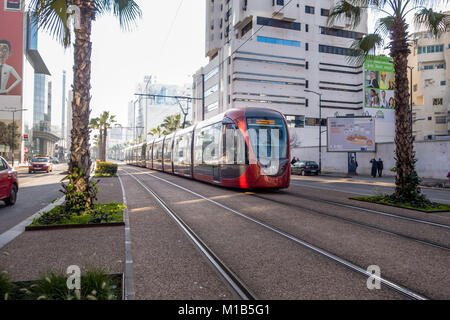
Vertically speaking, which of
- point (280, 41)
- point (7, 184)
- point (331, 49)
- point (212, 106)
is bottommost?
point (7, 184)

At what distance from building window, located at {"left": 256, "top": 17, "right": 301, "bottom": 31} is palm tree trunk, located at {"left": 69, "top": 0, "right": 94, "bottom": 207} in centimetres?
5795

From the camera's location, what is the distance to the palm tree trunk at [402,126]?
1061 cm

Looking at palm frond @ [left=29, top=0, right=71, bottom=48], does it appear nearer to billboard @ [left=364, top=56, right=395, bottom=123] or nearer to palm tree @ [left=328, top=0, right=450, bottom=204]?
palm tree @ [left=328, top=0, right=450, bottom=204]

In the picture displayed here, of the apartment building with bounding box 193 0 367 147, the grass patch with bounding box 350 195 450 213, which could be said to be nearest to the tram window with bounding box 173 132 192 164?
the grass patch with bounding box 350 195 450 213

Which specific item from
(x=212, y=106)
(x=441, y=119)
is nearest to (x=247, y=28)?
(x=212, y=106)

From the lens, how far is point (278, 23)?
64375 mm

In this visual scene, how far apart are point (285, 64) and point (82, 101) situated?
6081cm

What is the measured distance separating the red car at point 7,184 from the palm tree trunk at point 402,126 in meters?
12.1

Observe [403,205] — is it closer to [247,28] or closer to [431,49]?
[247,28]

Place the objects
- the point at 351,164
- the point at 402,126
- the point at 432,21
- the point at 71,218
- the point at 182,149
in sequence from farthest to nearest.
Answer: the point at 351,164
the point at 182,149
the point at 432,21
the point at 402,126
the point at 71,218

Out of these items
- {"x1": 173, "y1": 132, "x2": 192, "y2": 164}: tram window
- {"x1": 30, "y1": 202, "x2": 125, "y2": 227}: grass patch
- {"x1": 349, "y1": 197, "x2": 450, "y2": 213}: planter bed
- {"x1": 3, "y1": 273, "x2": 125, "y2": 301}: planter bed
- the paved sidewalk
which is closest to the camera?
{"x1": 3, "y1": 273, "x2": 125, "y2": 301}: planter bed

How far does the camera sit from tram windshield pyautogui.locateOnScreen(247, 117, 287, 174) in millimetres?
12789
